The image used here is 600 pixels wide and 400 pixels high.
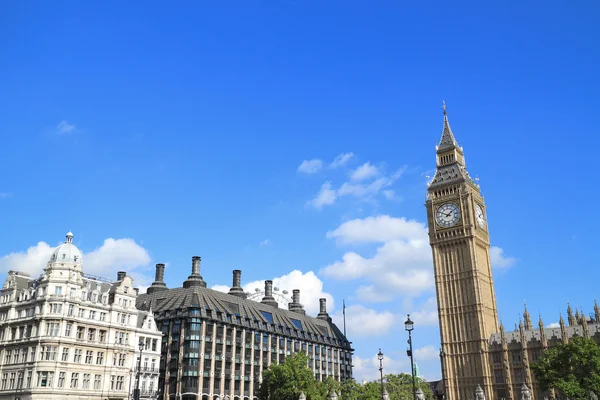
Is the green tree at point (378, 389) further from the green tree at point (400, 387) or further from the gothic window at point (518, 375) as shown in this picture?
the gothic window at point (518, 375)

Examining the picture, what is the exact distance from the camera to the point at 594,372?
3231 inches

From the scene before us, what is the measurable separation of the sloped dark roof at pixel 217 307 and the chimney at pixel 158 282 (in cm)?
162

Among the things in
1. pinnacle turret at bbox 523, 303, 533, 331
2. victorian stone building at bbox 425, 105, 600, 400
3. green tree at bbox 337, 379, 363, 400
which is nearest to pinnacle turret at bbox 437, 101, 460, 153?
victorian stone building at bbox 425, 105, 600, 400

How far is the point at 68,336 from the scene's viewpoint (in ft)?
251

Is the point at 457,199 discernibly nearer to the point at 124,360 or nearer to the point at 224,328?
the point at 224,328

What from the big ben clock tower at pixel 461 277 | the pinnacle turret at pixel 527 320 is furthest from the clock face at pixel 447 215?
the pinnacle turret at pixel 527 320

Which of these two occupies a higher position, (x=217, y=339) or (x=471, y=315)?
(x=471, y=315)

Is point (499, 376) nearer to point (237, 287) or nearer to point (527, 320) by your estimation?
point (527, 320)

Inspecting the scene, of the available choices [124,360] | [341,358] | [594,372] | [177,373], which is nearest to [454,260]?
[341,358]

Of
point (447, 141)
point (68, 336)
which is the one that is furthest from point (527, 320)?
point (68, 336)

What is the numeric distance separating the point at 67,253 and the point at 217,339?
32658 mm

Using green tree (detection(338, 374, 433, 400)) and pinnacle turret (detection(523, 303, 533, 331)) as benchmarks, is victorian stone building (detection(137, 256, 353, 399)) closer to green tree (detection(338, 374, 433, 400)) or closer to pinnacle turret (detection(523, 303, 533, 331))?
green tree (detection(338, 374, 433, 400))

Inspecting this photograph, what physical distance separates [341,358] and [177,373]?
52.9 meters

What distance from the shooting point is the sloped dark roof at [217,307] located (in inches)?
3979
